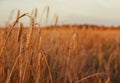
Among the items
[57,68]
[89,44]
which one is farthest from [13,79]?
[89,44]

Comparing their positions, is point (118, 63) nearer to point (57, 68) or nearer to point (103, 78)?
point (103, 78)

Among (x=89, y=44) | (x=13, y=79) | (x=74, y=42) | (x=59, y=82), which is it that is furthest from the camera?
(x=89, y=44)

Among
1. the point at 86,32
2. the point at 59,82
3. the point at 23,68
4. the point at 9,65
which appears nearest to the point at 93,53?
the point at 59,82

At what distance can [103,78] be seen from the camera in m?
3.09

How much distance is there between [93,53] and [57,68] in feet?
6.73

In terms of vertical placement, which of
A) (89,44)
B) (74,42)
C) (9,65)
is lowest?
(89,44)

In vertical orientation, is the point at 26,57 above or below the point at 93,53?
above

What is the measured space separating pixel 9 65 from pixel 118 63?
93.2 inches

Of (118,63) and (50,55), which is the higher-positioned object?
(50,55)

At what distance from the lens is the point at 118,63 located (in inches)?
165

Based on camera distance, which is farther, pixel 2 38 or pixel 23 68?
pixel 2 38

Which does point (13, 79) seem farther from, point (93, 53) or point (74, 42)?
point (93, 53)

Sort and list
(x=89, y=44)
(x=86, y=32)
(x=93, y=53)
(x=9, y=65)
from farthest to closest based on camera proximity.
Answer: (x=86, y=32), (x=89, y=44), (x=93, y=53), (x=9, y=65)

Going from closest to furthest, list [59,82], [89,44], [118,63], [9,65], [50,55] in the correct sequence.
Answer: [9,65] → [59,82] → [50,55] → [118,63] → [89,44]
